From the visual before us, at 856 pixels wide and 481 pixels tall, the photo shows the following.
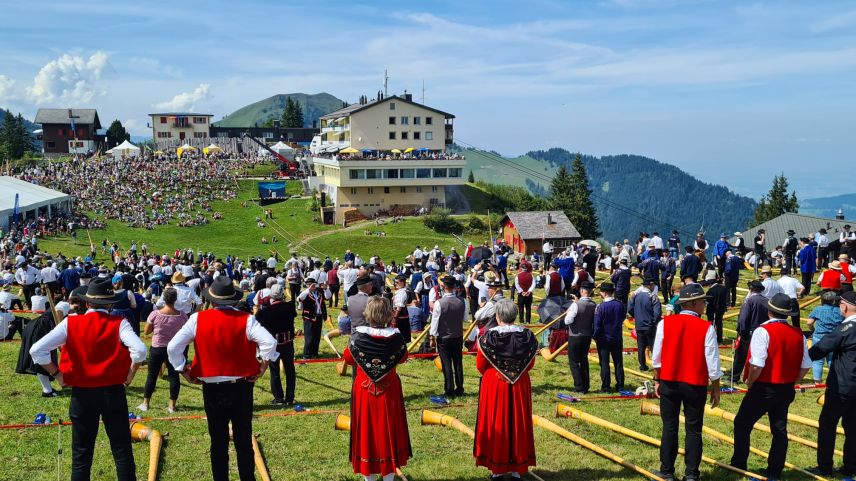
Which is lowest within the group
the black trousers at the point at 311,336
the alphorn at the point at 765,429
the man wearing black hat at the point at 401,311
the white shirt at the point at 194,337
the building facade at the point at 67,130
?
the alphorn at the point at 765,429

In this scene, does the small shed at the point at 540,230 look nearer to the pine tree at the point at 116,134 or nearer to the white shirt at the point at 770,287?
the white shirt at the point at 770,287

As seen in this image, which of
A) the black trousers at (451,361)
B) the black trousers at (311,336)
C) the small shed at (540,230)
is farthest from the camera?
the small shed at (540,230)

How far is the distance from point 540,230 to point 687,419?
140 ft

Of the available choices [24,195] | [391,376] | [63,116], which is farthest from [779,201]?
[63,116]

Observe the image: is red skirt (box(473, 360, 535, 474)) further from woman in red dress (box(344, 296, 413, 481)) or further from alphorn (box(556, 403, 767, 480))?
alphorn (box(556, 403, 767, 480))

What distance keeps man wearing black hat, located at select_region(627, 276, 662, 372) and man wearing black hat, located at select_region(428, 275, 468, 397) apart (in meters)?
4.06

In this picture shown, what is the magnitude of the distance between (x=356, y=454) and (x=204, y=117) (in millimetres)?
115187

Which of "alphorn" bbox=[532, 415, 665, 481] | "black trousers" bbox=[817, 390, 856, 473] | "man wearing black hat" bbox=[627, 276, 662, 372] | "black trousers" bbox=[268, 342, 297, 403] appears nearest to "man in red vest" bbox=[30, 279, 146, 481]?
"black trousers" bbox=[268, 342, 297, 403]

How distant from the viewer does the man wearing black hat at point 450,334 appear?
36.3 ft

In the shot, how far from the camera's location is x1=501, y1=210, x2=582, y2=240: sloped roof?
48812mm

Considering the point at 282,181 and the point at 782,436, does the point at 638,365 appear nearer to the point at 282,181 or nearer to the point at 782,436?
the point at 782,436

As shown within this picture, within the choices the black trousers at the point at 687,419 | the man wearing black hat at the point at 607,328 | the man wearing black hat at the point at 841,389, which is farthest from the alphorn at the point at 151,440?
the man wearing black hat at the point at 841,389

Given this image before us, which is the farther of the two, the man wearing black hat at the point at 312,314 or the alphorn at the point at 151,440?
the man wearing black hat at the point at 312,314

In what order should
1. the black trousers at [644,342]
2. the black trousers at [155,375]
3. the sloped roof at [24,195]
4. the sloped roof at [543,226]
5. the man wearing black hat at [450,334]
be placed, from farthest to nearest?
the sloped roof at [543,226], the sloped roof at [24,195], the black trousers at [644,342], the man wearing black hat at [450,334], the black trousers at [155,375]
